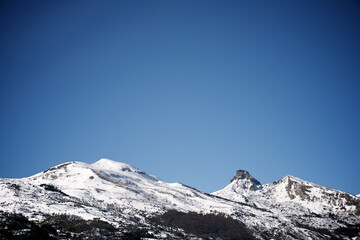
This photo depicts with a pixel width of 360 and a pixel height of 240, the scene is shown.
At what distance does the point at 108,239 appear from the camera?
127125 mm

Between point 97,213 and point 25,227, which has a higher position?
point 97,213

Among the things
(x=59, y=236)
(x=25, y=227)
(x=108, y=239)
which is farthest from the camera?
(x=108, y=239)

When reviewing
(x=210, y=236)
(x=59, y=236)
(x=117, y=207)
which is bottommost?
(x=59, y=236)

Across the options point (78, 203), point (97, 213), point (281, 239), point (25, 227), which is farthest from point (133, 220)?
point (281, 239)

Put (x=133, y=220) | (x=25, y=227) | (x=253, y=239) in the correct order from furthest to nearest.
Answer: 1. (x=253, y=239)
2. (x=133, y=220)
3. (x=25, y=227)

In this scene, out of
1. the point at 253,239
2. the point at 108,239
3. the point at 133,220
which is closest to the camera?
the point at 108,239

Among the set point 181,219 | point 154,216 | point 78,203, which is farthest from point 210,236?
point 78,203

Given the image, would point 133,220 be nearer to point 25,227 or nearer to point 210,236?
point 210,236

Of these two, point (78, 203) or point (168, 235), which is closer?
point (168, 235)

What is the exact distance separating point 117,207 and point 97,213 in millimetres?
29626

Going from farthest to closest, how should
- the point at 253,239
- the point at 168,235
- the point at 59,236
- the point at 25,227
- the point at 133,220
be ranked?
the point at 253,239 → the point at 133,220 → the point at 168,235 → the point at 59,236 → the point at 25,227

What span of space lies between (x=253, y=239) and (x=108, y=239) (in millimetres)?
91004

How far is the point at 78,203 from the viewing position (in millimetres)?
176375

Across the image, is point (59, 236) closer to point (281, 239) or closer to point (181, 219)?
point (181, 219)
